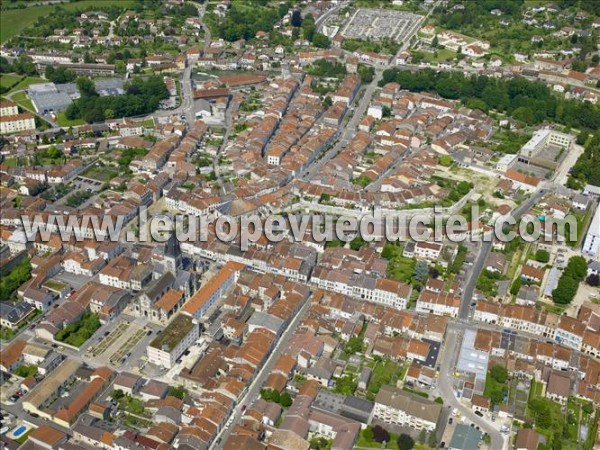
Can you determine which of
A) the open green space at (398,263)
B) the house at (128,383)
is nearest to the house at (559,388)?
the open green space at (398,263)

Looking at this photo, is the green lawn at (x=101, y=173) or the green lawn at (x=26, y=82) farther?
the green lawn at (x=26, y=82)

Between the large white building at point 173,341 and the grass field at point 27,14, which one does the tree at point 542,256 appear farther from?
the grass field at point 27,14

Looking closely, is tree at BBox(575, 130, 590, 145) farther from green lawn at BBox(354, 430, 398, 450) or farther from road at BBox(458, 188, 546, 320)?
green lawn at BBox(354, 430, 398, 450)

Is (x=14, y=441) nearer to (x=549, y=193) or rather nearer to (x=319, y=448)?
(x=319, y=448)

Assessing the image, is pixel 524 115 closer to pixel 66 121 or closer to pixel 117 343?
pixel 66 121

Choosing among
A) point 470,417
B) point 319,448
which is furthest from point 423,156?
point 319,448

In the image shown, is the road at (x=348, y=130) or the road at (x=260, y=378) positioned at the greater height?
the road at (x=348, y=130)
